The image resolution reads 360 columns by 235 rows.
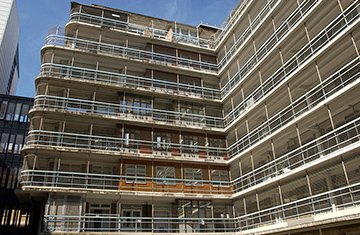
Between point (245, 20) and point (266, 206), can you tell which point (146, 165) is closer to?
point (266, 206)

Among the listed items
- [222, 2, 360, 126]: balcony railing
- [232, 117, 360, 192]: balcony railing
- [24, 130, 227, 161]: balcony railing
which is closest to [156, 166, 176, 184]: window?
[24, 130, 227, 161]: balcony railing

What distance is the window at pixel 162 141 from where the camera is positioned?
26062 millimetres

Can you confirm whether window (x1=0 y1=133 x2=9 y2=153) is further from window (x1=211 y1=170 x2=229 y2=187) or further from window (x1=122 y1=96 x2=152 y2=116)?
window (x1=211 y1=170 x2=229 y2=187)

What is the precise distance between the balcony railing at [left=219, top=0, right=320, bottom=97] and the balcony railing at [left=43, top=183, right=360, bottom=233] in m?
11.2

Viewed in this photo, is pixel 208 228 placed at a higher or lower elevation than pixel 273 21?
lower

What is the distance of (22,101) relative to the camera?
131 feet

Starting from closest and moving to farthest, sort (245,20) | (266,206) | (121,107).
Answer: (266,206)
(121,107)
(245,20)

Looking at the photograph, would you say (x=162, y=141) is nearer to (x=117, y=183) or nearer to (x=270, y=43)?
(x=117, y=183)

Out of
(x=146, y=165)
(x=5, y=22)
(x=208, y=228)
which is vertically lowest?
(x=208, y=228)

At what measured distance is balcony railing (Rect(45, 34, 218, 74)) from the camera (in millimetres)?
27188

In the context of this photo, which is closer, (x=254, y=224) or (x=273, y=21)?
(x=254, y=224)

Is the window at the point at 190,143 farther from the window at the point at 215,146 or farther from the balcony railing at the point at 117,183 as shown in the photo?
the balcony railing at the point at 117,183

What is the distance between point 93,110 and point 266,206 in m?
15.1

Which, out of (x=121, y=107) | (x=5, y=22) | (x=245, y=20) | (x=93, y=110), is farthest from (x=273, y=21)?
(x=5, y=22)
